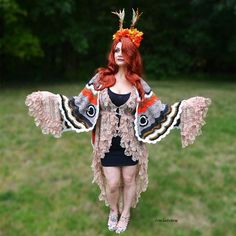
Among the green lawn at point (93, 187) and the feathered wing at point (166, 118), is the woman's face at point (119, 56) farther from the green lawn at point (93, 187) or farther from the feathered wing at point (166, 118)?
the green lawn at point (93, 187)

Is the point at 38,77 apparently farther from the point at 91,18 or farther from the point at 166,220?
the point at 166,220

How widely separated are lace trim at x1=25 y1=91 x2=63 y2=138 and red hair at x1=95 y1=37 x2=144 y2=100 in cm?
41

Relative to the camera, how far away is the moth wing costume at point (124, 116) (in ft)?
12.5

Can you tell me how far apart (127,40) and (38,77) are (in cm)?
1155

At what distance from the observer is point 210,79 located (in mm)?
15445

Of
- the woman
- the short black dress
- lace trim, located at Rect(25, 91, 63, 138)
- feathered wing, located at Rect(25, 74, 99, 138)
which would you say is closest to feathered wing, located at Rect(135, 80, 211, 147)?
the woman

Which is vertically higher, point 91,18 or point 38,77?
point 91,18

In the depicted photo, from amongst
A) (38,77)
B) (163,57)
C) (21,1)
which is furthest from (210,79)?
(21,1)

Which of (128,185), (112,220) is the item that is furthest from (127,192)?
(112,220)

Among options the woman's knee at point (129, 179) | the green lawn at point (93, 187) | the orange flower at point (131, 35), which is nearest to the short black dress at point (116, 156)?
the woman's knee at point (129, 179)

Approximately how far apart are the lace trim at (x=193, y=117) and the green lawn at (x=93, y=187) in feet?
2.75

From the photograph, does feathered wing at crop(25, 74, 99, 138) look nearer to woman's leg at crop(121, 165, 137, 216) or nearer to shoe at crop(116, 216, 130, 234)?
woman's leg at crop(121, 165, 137, 216)

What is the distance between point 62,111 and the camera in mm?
3922

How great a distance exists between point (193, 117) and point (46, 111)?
122cm
